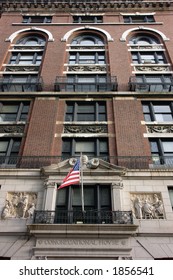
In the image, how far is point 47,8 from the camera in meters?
39.3

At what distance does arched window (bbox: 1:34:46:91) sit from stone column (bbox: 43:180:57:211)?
10.5m

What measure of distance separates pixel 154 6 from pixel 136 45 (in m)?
11.3

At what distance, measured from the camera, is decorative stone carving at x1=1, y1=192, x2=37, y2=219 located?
1508 cm

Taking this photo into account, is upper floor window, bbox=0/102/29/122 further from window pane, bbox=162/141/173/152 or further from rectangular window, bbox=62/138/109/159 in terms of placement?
window pane, bbox=162/141/173/152

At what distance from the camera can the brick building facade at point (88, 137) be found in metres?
13.8

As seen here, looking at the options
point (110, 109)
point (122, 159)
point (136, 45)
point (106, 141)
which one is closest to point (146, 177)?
point (122, 159)

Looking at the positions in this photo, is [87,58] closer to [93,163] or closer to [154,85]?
[154,85]

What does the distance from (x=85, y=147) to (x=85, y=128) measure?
163cm

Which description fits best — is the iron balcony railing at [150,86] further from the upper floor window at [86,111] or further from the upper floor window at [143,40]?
the upper floor window at [143,40]

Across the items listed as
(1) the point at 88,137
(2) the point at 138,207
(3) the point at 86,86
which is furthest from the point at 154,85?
(2) the point at 138,207

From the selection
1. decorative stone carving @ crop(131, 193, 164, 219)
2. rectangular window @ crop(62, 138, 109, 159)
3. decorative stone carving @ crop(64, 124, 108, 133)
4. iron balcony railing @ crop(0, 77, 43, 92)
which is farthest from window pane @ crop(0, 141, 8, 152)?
decorative stone carving @ crop(131, 193, 164, 219)

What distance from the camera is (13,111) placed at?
2270cm

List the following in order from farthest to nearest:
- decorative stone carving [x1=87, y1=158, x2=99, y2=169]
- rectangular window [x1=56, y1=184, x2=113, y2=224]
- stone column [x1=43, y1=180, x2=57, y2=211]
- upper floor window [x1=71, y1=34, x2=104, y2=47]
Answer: upper floor window [x1=71, y1=34, x2=104, y2=47] < decorative stone carving [x1=87, y1=158, x2=99, y2=169] < stone column [x1=43, y1=180, x2=57, y2=211] < rectangular window [x1=56, y1=184, x2=113, y2=224]

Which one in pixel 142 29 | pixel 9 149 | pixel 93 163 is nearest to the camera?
pixel 93 163
